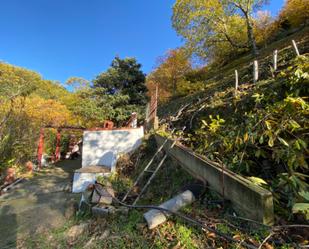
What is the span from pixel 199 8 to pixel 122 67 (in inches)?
285

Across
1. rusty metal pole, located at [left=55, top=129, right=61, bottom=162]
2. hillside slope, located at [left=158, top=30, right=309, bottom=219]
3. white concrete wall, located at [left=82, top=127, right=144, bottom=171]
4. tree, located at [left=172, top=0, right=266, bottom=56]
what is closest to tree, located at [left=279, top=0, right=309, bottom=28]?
tree, located at [left=172, top=0, right=266, bottom=56]

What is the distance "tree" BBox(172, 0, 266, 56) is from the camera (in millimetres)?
14859

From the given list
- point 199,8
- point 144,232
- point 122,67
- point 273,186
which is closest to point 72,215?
point 144,232

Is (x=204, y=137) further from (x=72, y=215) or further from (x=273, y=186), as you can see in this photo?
(x=72, y=215)

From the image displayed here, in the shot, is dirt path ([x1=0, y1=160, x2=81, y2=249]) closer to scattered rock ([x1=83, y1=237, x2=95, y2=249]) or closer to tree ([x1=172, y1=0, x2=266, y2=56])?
scattered rock ([x1=83, y1=237, x2=95, y2=249])

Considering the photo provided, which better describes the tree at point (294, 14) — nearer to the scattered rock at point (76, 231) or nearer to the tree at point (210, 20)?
the tree at point (210, 20)

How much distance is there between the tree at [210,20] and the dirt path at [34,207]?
13688 mm

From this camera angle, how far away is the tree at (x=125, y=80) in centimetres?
1342

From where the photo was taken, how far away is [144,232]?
2.68 m

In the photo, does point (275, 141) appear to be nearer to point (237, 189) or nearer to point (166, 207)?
point (237, 189)

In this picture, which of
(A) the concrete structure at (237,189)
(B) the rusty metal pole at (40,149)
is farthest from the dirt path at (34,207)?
(A) the concrete structure at (237,189)

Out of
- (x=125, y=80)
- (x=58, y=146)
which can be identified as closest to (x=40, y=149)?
(x=58, y=146)

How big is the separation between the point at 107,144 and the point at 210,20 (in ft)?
42.2

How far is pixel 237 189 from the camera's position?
2.38m
